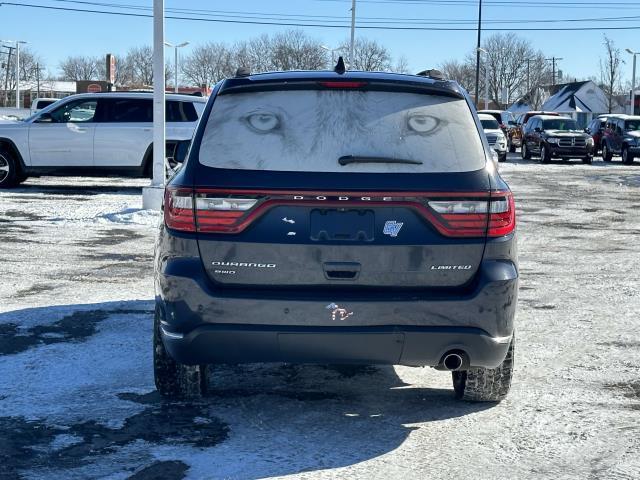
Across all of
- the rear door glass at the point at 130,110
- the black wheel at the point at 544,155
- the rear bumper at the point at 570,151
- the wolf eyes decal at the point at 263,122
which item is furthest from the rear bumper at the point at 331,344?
the black wheel at the point at 544,155

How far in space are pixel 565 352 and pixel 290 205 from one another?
2.98 m

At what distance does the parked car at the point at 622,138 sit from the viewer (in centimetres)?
3721

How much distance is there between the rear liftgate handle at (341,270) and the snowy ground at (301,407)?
2.70 ft

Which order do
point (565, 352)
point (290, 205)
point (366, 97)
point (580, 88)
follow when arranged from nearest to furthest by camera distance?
point (290, 205) < point (366, 97) < point (565, 352) < point (580, 88)

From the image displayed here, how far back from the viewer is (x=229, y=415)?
→ 528 cm

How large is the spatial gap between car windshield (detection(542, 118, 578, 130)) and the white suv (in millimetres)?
21665

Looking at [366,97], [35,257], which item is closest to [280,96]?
[366,97]

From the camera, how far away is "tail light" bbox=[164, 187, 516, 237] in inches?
186

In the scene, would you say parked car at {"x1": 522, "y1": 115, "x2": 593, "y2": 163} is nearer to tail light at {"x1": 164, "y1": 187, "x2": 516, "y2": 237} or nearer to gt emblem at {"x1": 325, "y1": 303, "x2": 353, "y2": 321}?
tail light at {"x1": 164, "y1": 187, "x2": 516, "y2": 237}

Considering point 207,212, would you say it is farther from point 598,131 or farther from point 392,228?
point 598,131

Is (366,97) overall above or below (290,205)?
above

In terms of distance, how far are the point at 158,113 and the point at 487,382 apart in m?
10.4

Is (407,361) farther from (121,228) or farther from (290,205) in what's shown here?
(121,228)

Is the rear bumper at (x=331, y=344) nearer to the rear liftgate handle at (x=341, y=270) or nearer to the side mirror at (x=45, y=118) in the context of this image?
the rear liftgate handle at (x=341, y=270)
